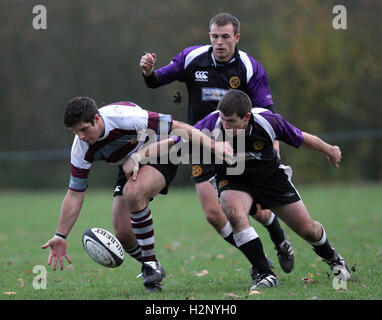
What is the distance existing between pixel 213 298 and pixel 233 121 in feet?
4.45

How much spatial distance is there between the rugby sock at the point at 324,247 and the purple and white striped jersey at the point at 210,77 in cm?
127

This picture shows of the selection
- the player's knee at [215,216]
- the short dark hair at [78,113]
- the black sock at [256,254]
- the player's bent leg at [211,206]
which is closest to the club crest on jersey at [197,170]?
the player's bent leg at [211,206]

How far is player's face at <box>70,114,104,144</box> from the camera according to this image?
4.86 m

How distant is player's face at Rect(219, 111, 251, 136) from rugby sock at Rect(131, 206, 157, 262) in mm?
952

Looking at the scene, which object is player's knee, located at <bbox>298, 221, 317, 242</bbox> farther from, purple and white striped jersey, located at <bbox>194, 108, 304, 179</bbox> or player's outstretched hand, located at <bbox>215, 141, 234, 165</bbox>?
player's outstretched hand, located at <bbox>215, 141, 234, 165</bbox>

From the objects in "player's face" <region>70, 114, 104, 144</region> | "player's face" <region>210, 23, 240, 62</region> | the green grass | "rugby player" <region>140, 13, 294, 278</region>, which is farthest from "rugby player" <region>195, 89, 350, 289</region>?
"player's face" <region>70, 114, 104, 144</region>

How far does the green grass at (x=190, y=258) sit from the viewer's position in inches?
201

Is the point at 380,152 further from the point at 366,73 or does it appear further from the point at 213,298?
the point at 213,298

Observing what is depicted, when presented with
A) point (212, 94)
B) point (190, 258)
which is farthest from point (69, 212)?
point (190, 258)

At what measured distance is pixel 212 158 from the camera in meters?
5.72

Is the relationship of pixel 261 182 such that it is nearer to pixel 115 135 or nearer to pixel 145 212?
pixel 145 212

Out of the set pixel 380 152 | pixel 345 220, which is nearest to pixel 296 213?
pixel 345 220

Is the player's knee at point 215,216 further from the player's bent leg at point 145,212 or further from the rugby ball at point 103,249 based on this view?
the rugby ball at point 103,249
